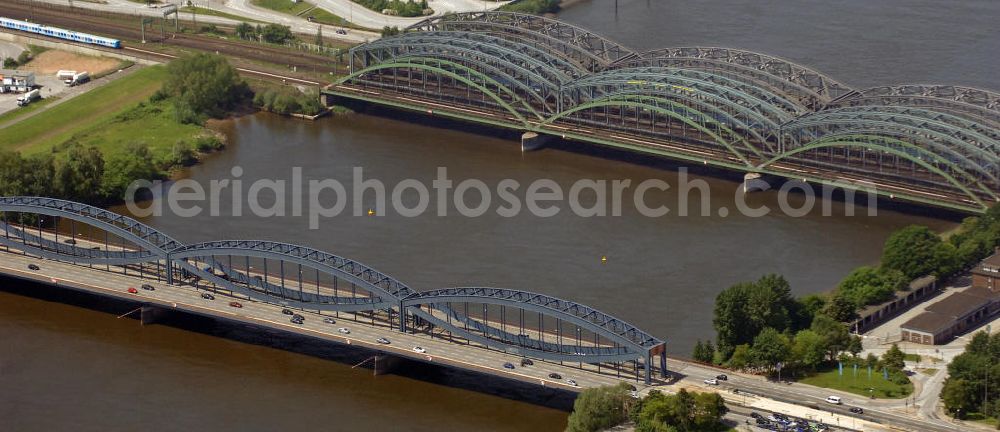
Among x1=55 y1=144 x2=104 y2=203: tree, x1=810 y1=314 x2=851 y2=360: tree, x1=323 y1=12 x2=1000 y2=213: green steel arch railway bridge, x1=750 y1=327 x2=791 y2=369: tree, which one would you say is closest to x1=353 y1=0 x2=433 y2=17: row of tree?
x1=323 y1=12 x2=1000 y2=213: green steel arch railway bridge

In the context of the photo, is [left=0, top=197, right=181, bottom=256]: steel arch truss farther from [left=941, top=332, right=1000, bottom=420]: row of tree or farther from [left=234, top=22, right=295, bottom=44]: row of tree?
[left=234, top=22, right=295, bottom=44]: row of tree

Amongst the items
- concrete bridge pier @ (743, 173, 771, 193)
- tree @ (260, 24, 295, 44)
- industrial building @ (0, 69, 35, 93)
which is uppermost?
tree @ (260, 24, 295, 44)

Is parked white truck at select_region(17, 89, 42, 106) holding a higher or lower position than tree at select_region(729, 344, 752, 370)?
higher

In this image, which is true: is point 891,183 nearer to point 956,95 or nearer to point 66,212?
point 956,95

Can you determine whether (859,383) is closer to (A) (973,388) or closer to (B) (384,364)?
(A) (973,388)

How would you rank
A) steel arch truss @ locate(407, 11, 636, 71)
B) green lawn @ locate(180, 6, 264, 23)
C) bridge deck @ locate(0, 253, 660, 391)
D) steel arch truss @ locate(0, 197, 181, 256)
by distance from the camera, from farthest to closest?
green lawn @ locate(180, 6, 264, 23)
steel arch truss @ locate(407, 11, 636, 71)
steel arch truss @ locate(0, 197, 181, 256)
bridge deck @ locate(0, 253, 660, 391)

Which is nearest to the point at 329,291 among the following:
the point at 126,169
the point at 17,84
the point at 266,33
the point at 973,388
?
the point at 126,169

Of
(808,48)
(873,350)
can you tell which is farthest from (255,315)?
(808,48)
